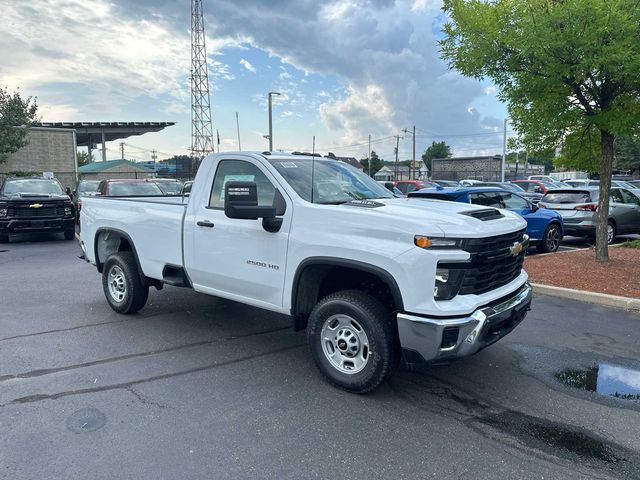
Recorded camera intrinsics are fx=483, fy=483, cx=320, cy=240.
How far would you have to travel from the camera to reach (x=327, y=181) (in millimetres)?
4738

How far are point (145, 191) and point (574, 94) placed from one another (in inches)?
440

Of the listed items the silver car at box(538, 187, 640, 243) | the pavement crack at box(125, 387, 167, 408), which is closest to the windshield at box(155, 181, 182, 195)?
the silver car at box(538, 187, 640, 243)

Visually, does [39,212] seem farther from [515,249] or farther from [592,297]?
[592,297]

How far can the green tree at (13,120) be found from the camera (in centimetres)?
2394

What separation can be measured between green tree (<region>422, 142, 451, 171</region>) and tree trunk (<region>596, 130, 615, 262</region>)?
11810 cm

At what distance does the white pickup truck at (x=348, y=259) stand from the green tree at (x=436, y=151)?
4845 inches

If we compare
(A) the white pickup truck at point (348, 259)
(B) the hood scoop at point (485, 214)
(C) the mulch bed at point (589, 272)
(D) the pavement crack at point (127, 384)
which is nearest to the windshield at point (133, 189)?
(A) the white pickup truck at point (348, 259)

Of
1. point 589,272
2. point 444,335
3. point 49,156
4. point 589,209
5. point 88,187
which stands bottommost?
→ point 589,272

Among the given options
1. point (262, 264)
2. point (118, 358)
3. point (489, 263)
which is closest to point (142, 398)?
point (118, 358)

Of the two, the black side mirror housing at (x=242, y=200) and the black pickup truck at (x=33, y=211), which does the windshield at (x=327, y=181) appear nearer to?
the black side mirror housing at (x=242, y=200)

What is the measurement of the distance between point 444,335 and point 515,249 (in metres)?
1.21

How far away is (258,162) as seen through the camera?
15.5ft

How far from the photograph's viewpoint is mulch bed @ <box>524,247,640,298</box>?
24.3 feet

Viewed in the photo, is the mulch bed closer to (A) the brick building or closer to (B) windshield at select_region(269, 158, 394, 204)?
(B) windshield at select_region(269, 158, 394, 204)
